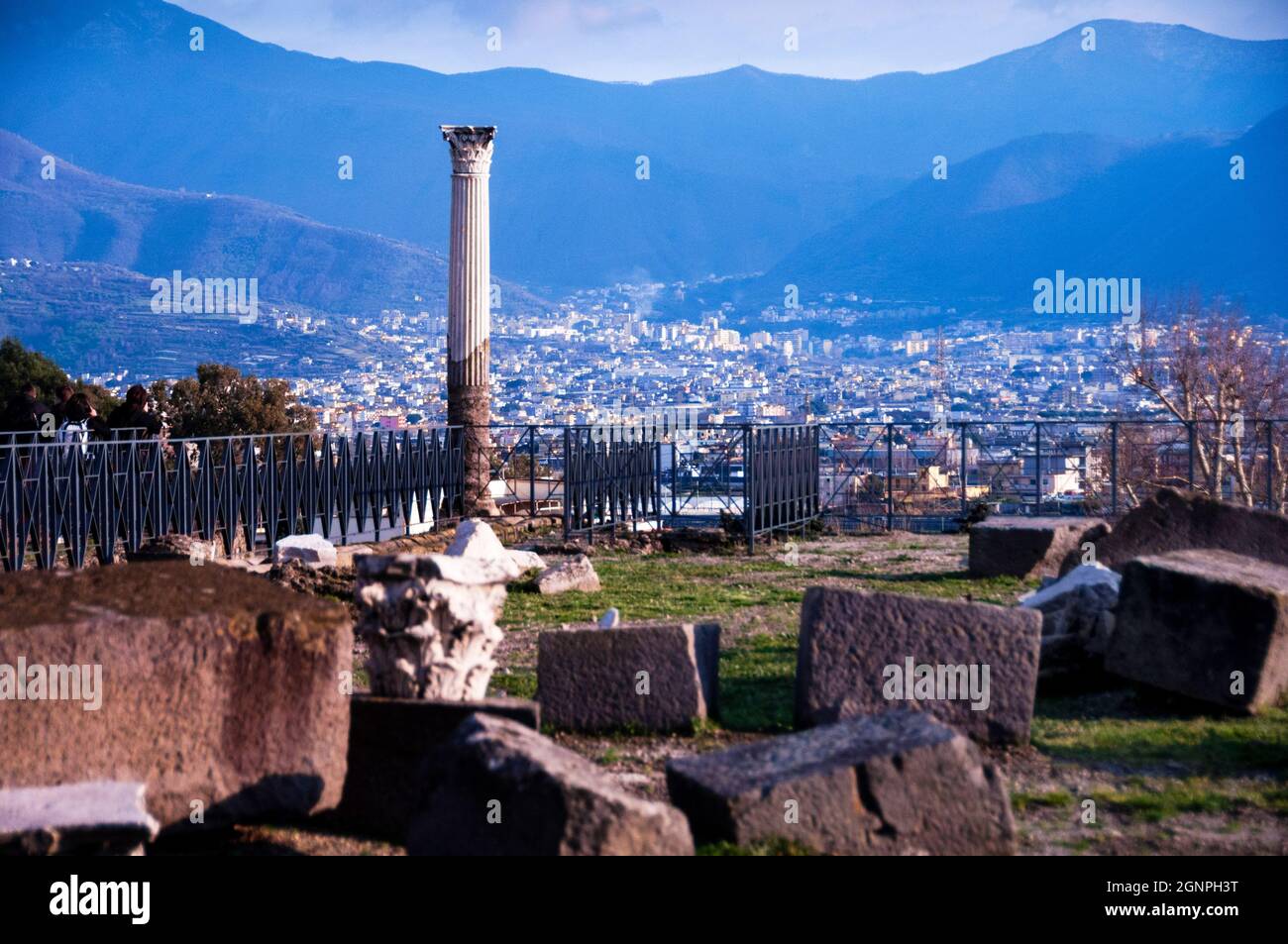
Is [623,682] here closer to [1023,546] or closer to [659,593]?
[659,593]

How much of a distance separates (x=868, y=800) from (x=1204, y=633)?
3.47 meters

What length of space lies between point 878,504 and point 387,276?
72138 millimetres

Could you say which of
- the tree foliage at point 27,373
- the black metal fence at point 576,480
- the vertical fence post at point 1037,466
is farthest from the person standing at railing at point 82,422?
the tree foliage at point 27,373

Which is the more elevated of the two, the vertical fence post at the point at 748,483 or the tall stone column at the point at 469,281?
the tall stone column at the point at 469,281

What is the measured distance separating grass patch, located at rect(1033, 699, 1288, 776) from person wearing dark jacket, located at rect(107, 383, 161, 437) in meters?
11.1

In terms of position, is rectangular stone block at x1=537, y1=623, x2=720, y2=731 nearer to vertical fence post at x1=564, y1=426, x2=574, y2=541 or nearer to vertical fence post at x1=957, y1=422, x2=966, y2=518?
vertical fence post at x1=564, y1=426, x2=574, y2=541

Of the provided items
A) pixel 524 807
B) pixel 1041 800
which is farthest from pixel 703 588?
pixel 524 807

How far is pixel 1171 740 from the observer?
24.9ft

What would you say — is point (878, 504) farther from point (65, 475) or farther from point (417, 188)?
point (417, 188)

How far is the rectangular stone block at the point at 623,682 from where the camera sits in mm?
7793

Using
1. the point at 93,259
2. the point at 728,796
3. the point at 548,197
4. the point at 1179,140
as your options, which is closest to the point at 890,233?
the point at 1179,140

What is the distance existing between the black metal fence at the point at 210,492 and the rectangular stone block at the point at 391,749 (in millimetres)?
7440

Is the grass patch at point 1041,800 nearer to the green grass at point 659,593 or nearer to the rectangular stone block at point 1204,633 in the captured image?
the rectangular stone block at point 1204,633
